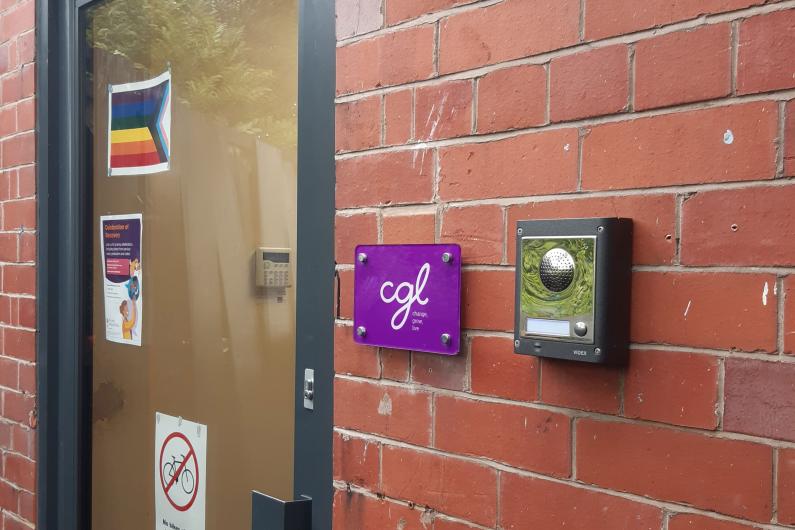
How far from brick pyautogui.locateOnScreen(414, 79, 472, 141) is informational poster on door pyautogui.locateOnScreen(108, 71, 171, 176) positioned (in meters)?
1.00

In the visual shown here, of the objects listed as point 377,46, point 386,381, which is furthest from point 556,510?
point 377,46

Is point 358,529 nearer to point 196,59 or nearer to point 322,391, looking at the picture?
point 322,391

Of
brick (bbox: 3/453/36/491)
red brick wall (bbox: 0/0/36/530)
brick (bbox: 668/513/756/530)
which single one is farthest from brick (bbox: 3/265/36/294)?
brick (bbox: 668/513/756/530)

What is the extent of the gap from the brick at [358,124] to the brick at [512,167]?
6.9 inches

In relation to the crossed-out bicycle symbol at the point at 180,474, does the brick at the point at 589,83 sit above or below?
above

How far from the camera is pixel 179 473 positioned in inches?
77.4

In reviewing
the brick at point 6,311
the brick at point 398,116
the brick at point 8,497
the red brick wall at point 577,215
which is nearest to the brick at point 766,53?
the red brick wall at point 577,215

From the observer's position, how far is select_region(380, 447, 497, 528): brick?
119 centimetres

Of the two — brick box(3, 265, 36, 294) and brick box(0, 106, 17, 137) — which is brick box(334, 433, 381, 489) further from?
brick box(0, 106, 17, 137)

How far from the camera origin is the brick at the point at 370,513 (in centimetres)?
130

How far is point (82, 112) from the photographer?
2258 mm

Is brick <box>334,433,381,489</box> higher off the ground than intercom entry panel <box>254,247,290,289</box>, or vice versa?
intercom entry panel <box>254,247,290,289</box>

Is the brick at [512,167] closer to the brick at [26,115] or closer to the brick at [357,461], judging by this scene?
the brick at [357,461]

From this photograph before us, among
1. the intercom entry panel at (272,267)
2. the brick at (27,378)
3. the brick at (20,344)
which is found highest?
the intercom entry panel at (272,267)
